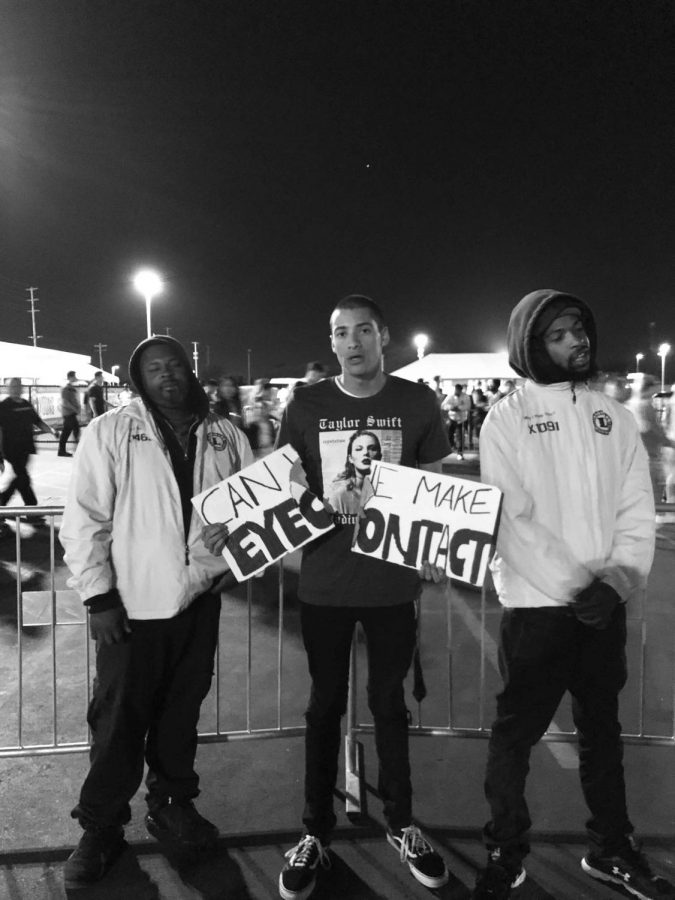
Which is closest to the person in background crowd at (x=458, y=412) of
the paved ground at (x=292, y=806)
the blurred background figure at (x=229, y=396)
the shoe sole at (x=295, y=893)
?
the blurred background figure at (x=229, y=396)

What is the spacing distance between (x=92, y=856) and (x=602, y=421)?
A: 259 cm

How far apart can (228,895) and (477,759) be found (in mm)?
1462

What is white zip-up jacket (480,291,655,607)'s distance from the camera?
2365mm

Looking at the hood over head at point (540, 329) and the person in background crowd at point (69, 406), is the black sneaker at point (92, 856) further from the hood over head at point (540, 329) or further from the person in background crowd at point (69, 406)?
the person in background crowd at point (69, 406)

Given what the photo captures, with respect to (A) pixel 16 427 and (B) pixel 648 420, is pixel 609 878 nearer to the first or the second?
(B) pixel 648 420

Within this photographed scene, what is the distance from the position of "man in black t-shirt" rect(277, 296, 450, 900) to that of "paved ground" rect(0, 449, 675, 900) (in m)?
0.18

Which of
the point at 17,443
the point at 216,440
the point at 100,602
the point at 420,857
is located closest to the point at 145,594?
the point at 100,602

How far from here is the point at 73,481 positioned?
2.63 metres

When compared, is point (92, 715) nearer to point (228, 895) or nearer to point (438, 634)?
point (228, 895)

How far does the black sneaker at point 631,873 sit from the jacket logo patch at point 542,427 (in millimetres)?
1611

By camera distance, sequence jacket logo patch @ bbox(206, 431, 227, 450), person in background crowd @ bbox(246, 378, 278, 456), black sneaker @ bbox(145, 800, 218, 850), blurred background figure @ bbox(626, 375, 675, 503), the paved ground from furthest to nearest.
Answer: person in background crowd @ bbox(246, 378, 278, 456)
blurred background figure @ bbox(626, 375, 675, 503)
jacket logo patch @ bbox(206, 431, 227, 450)
black sneaker @ bbox(145, 800, 218, 850)
the paved ground

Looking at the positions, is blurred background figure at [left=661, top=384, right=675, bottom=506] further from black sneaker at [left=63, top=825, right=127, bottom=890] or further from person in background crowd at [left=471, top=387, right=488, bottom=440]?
person in background crowd at [left=471, top=387, right=488, bottom=440]

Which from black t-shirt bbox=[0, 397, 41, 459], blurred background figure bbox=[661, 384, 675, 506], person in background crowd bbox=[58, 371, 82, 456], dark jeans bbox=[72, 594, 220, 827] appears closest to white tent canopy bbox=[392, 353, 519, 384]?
person in background crowd bbox=[58, 371, 82, 456]

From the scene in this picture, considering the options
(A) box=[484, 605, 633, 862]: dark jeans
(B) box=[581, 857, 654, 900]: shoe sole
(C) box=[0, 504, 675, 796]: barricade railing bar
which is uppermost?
(A) box=[484, 605, 633, 862]: dark jeans
